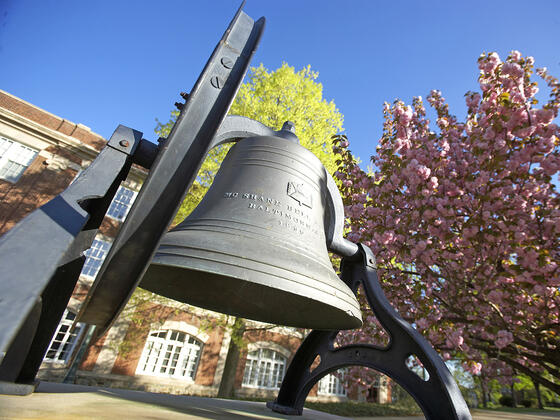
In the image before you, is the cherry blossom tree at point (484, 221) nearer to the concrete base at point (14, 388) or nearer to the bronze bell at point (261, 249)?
the bronze bell at point (261, 249)

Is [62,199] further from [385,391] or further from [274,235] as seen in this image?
[385,391]

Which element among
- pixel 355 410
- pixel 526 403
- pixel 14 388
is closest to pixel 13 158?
pixel 14 388

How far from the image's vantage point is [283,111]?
31.8 ft

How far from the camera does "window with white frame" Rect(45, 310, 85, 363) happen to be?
11273 mm

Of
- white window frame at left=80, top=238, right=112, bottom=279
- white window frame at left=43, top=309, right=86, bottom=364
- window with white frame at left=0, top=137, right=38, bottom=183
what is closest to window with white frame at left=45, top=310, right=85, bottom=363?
white window frame at left=43, top=309, right=86, bottom=364

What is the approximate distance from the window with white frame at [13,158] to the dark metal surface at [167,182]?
1623 centimetres

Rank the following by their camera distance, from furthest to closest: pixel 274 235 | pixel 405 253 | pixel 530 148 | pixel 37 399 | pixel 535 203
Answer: pixel 405 253, pixel 535 203, pixel 530 148, pixel 274 235, pixel 37 399

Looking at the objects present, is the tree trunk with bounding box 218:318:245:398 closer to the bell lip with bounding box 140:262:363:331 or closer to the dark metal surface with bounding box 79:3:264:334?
the bell lip with bounding box 140:262:363:331

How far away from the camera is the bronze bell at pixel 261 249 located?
1454mm

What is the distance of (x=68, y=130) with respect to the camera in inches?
595

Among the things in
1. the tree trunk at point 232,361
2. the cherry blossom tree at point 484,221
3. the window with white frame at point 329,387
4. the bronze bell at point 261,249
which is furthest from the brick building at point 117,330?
the bronze bell at point 261,249

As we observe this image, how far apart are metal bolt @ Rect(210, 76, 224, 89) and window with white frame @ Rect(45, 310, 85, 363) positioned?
13.2 meters

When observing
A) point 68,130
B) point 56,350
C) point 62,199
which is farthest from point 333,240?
point 68,130

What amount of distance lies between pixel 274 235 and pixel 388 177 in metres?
4.63
